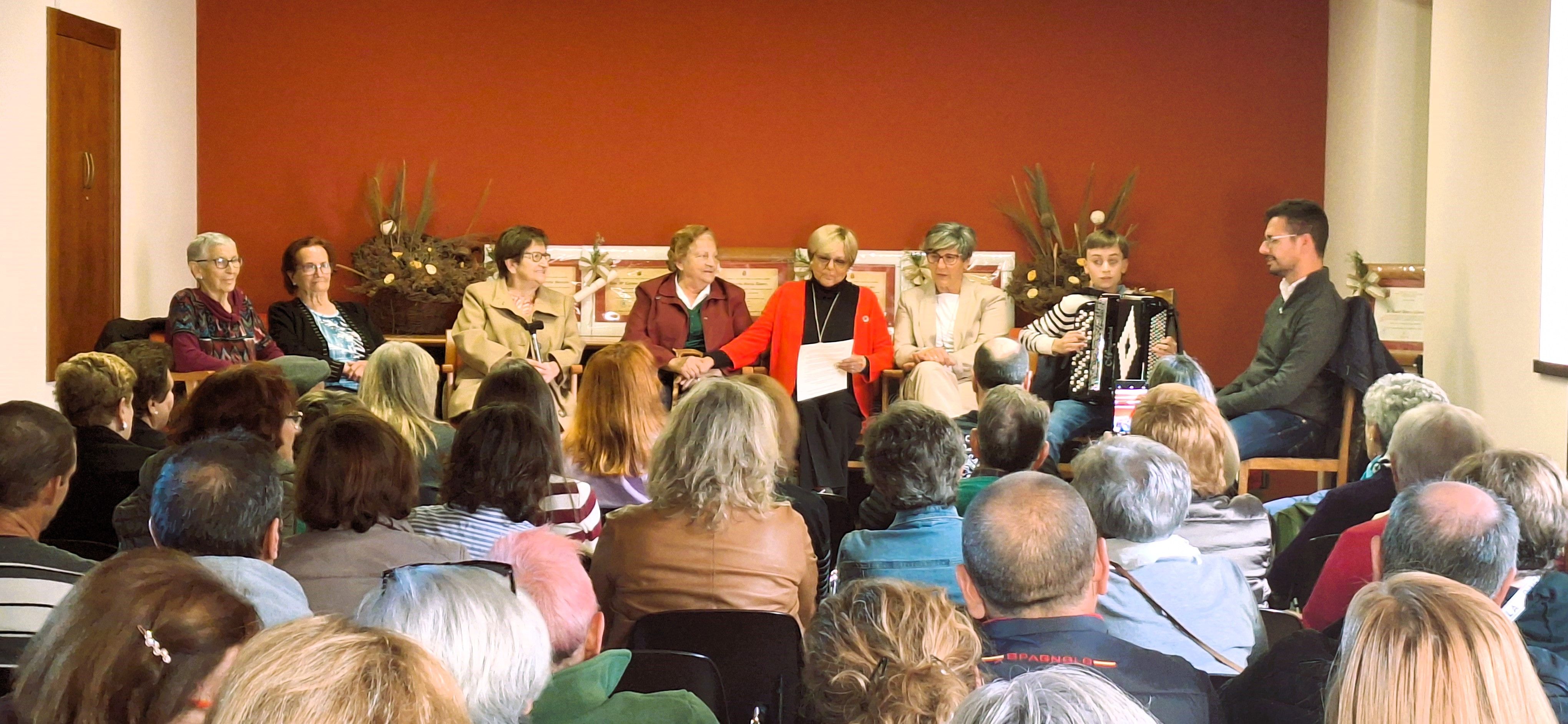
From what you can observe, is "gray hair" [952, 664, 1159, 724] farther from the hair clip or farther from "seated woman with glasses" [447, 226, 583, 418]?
"seated woman with glasses" [447, 226, 583, 418]

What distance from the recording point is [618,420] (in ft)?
12.2

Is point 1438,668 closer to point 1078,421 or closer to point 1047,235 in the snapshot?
point 1078,421

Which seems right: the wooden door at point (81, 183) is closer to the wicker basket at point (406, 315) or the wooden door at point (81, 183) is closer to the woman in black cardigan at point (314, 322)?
the woman in black cardigan at point (314, 322)

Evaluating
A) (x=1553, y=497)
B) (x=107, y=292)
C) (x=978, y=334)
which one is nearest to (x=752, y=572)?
(x=1553, y=497)

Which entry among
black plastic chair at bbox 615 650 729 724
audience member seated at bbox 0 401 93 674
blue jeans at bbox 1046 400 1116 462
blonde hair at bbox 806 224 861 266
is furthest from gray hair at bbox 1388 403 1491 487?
blonde hair at bbox 806 224 861 266

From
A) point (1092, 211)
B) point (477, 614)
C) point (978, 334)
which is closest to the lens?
point (477, 614)

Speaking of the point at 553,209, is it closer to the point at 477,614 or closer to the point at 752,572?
the point at 752,572

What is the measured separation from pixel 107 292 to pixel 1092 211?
15.7 ft

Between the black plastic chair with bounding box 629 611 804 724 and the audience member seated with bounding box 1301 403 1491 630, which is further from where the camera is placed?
the audience member seated with bounding box 1301 403 1491 630

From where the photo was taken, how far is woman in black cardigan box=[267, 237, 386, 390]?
6.05 metres

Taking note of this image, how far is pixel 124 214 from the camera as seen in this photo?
6586 millimetres

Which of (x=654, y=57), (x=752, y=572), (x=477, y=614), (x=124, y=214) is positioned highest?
(x=654, y=57)

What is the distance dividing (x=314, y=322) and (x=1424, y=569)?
4981 mm

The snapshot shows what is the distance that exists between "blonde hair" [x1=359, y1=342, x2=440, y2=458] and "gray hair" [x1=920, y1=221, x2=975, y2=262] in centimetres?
290
